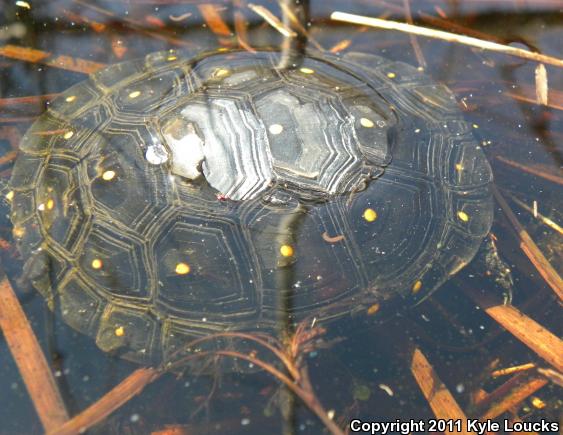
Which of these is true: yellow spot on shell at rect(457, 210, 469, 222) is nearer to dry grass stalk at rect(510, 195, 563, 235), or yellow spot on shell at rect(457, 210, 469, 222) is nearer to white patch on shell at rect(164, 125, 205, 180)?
dry grass stalk at rect(510, 195, 563, 235)

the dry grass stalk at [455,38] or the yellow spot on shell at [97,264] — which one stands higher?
the dry grass stalk at [455,38]

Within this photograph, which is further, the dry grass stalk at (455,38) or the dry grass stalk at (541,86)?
the dry grass stalk at (541,86)

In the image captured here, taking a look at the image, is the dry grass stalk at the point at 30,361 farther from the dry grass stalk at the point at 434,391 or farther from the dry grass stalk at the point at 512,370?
the dry grass stalk at the point at 512,370

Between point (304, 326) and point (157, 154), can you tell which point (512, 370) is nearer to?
point (304, 326)

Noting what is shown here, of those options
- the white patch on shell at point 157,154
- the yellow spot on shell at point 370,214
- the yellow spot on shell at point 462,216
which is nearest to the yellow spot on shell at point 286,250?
the yellow spot on shell at point 370,214

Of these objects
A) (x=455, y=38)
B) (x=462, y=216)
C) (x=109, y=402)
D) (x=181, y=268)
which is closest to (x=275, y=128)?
(x=181, y=268)
